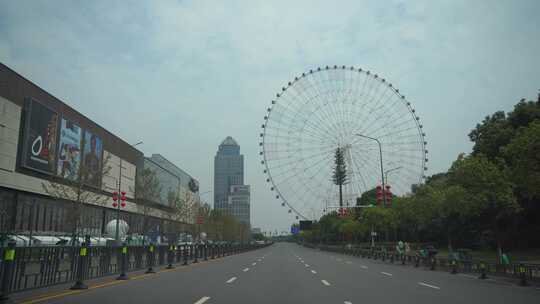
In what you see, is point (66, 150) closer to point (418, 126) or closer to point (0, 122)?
point (0, 122)

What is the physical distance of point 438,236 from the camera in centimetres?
8038

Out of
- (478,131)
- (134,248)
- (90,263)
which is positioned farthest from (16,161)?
(478,131)

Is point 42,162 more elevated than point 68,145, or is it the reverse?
point 68,145

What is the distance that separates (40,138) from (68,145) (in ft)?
22.9

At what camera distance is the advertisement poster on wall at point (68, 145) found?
55.1 metres

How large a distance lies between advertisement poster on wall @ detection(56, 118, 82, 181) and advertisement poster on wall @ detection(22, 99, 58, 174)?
157 cm

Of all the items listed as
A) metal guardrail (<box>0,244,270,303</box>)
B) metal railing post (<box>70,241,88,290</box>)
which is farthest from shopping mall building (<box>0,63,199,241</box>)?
metal railing post (<box>70,241,88,290</box>)

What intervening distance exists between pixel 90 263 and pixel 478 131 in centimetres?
5023

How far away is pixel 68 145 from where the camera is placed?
57.3m

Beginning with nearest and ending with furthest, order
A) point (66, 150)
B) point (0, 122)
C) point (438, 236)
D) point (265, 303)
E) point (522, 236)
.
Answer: point (265, 303) → point (0, 122) → point (522, 236) → point (66, 150) → point (438, 236)

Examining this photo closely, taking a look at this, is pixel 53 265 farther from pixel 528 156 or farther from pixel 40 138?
pixel 40 138

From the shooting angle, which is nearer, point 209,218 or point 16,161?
point 16,161

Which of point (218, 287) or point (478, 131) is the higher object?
point (478, 131)

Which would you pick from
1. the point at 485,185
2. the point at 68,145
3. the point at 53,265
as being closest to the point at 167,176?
the point at 68,145
